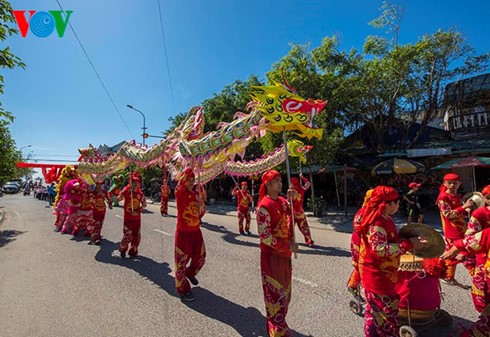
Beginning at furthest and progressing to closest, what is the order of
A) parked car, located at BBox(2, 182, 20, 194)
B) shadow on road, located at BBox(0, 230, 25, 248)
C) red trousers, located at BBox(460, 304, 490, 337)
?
1. parked car, located at BBox(2, 182, 20, 194)
2. shadow on road, located at BBox(0, 230, 25, 248)
3. red trousers, located at BBox(460, 304, 490, 337)

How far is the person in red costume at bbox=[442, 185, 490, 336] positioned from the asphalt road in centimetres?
61

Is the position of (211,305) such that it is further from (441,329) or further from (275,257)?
(441,329)

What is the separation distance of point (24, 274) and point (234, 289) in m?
4.38

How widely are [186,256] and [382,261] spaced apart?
2.84 meters

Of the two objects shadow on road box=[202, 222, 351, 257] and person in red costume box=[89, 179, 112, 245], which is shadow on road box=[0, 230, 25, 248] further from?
shadow on road box=[202, 222, 351, 257]

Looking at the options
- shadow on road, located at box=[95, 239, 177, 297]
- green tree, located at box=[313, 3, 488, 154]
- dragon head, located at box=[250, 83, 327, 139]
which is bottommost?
shadow on road, located at box=[95, 239, 177, 297]

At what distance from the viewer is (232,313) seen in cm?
380

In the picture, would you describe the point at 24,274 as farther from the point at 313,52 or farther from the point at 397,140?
the point at 397,140

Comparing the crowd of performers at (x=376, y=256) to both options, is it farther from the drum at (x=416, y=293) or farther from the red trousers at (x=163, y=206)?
the red trousers at (x=163, y=206)

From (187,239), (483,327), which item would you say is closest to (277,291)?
(483,327)

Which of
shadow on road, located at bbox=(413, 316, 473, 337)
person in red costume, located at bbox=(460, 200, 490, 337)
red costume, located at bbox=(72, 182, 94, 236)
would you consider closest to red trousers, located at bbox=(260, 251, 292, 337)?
shadow on road, located at bbox=(413, 316, 473, 337)

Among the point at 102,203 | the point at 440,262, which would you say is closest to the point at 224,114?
the point at 102,203

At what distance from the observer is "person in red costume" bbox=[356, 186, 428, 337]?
2.51m

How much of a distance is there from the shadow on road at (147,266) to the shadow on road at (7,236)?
4.03 meters
